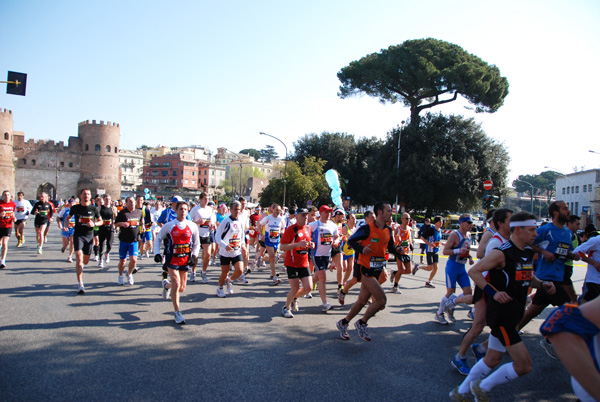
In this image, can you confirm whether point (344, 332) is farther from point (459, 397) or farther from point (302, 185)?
point (302, 185)

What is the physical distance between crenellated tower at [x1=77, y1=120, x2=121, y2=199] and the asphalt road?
78895mm

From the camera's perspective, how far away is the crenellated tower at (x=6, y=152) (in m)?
66.2

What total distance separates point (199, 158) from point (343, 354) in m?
135

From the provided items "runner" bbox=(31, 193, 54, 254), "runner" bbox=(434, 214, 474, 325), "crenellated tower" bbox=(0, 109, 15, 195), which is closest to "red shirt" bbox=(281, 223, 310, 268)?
"runner" bbox=(434, 214, 474, 325)

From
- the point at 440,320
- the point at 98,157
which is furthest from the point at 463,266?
the point at 98,157

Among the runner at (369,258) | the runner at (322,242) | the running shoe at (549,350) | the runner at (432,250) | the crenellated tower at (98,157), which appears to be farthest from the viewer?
the crenellated tower at (98,157)

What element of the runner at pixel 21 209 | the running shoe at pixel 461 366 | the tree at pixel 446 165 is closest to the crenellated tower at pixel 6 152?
the tree at pixel 446 165

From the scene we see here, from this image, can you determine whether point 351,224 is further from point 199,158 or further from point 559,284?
point 199,158

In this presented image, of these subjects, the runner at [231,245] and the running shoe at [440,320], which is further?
the runner at [231,245]

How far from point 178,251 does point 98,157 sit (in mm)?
82997

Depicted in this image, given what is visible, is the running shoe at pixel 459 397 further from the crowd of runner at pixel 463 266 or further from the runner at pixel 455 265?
the runner at pixel 455 265

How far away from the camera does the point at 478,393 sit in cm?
355

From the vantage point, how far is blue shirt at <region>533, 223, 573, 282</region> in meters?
5.68

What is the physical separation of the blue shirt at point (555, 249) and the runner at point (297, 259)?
338 centimetres
